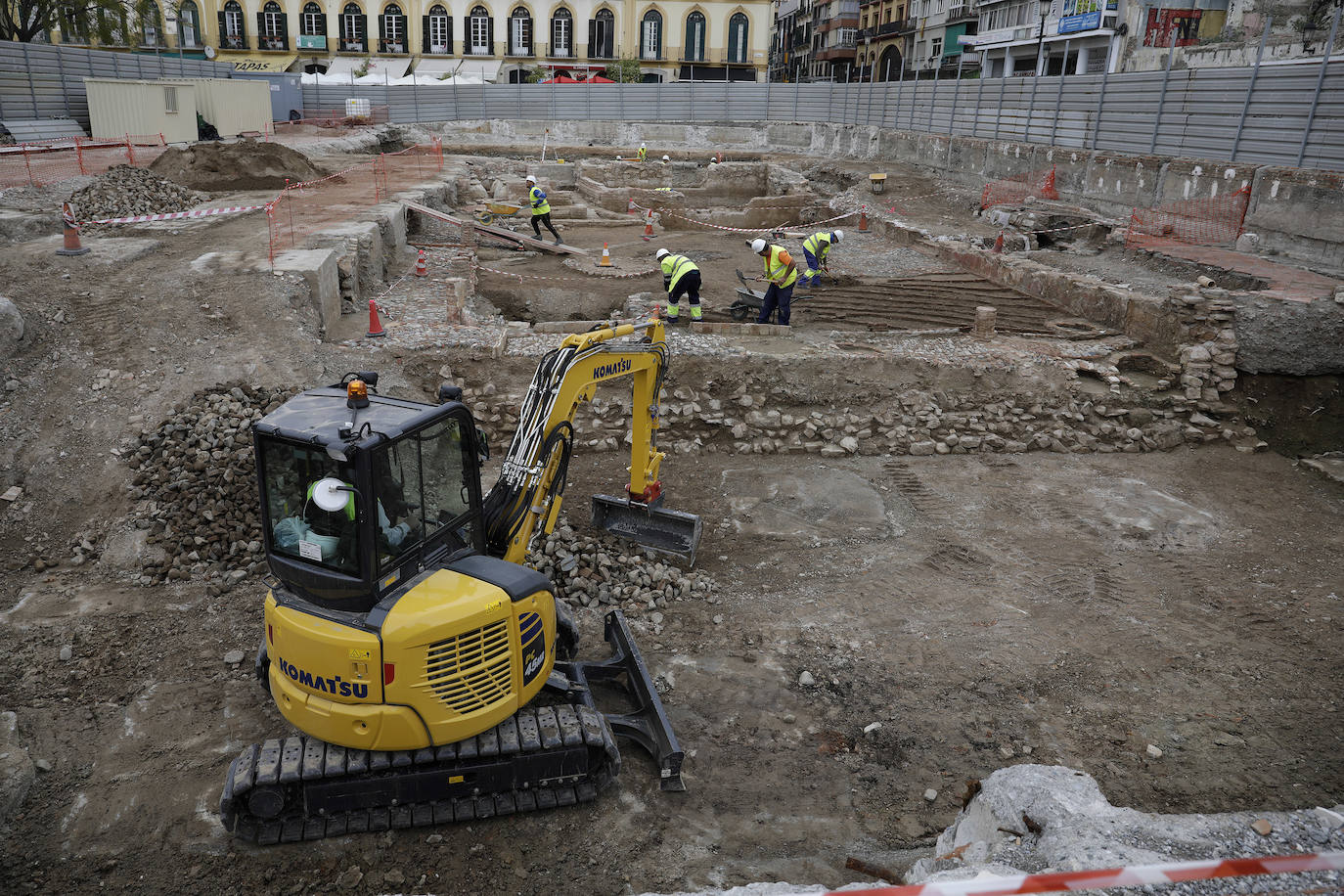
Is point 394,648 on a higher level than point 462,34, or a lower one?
lower

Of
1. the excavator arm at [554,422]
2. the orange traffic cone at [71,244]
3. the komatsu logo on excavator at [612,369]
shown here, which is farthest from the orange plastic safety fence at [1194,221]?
the orange traffic cone at [71,244]

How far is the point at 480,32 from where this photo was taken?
48.6m

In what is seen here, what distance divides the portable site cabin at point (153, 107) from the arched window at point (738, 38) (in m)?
33.0

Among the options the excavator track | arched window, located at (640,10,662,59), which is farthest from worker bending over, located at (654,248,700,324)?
arched window, located at (640,10,662,59)

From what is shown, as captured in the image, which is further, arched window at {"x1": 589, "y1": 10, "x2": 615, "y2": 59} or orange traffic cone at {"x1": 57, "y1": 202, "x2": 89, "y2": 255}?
arched window at {"x1": 589, "y1": 10, "x2": 615, "y2": 59}

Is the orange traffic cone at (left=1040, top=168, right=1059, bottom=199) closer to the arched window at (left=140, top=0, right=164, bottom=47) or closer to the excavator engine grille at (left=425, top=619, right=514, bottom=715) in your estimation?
the excavator engine grille at (left=425, top=619, right=514, bottom=715)

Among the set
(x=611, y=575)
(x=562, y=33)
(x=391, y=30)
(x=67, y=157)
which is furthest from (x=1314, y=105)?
(x=391, y=30)

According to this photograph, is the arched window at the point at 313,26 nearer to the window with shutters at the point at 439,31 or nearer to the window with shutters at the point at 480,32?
the window with shutters at the point at 439,31

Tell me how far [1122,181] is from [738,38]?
39.1m

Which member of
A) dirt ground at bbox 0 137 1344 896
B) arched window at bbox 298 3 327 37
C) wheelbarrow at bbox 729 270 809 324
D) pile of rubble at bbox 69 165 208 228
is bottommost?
dirt ground at bbox 0 137 1344 896

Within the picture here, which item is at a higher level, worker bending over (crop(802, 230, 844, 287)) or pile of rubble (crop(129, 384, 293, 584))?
worker bending over (crop(802, 230, 844, 287))

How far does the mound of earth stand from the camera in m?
17.7

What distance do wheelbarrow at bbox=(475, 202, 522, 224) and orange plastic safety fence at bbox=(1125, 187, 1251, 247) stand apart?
1393 cm

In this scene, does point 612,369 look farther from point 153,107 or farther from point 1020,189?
point 153,107
